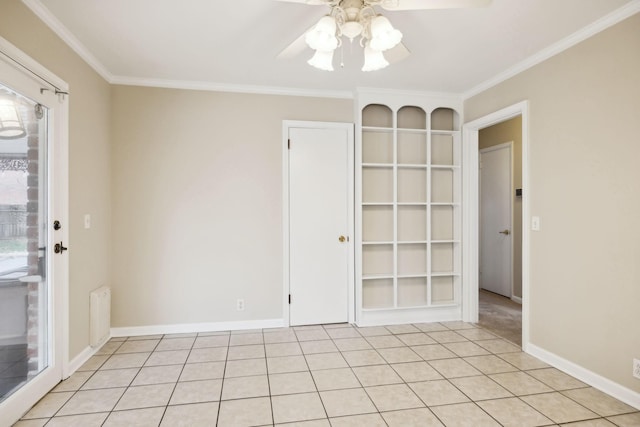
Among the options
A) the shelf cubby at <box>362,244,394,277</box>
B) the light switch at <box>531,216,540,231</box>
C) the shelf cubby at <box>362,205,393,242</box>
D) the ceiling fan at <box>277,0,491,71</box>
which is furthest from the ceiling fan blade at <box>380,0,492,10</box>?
the shelf cubby at <box>362,244,394,277</box>

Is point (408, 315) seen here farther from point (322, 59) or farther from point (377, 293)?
point (322, 59)

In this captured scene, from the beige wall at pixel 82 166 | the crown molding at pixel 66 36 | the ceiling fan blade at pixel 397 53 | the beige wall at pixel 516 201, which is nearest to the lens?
the ceiling fan blade at pixel 397 53

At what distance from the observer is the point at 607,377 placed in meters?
2.37

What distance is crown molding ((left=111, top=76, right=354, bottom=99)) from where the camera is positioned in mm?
3385

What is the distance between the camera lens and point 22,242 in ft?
6.98

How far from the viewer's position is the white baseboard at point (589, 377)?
87.3 inches

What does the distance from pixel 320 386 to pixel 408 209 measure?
2.22 m

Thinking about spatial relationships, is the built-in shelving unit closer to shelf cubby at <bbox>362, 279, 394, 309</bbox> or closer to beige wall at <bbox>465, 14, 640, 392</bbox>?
shelf cubby at <bbox>362, 279, 394, 309</bbox>

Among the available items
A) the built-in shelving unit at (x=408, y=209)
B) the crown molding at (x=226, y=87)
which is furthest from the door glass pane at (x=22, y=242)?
the built-in shelving unit at (x=408, y=209)

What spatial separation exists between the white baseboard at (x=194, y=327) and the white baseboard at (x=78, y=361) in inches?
13.9

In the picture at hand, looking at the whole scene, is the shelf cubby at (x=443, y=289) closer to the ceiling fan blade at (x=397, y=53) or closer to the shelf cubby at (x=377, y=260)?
the shelf cubby at (x=377, y=260)

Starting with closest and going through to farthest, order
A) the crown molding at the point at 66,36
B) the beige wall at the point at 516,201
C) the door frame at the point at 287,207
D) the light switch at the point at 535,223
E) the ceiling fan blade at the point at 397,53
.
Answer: the ceiling fan blade at the point at 397,53 < the crown molding at the point at 66,36 < the light switch at the point at 535,223 < the door frame at the point at 287,207 < the beige wall at the point at 516,201

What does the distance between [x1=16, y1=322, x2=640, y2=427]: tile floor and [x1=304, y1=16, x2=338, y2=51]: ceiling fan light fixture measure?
209cm

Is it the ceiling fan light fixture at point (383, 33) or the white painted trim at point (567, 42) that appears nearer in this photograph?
the ceiling fan light fixture at point (383, 33)
